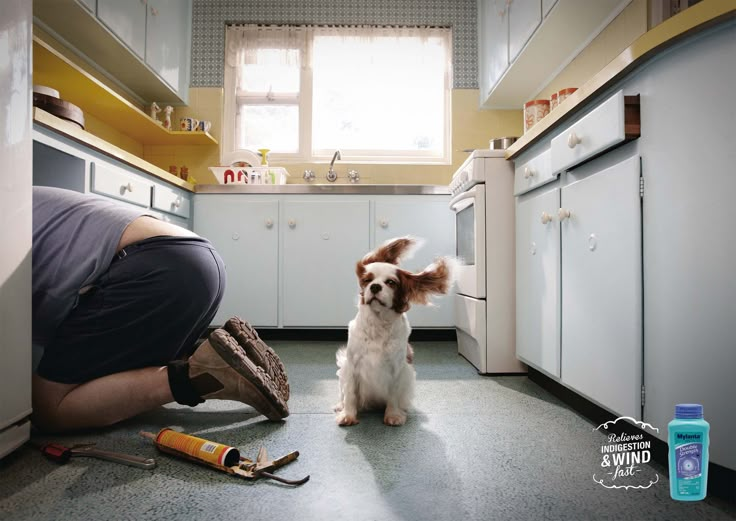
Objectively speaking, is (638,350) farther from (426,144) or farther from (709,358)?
(426,144)

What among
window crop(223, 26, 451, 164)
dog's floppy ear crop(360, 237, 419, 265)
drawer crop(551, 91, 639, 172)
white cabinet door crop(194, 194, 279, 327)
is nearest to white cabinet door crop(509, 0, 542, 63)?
window crop(223, 26, 451, 164)

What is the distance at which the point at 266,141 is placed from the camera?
394 cm

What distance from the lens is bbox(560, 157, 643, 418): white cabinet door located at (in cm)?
120

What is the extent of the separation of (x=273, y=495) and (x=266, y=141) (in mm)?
3382

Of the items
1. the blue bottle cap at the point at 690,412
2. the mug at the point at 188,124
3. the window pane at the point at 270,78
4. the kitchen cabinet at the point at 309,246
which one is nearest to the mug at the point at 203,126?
the mug at the point at 188,124

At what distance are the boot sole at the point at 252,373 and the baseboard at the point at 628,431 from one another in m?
1.01

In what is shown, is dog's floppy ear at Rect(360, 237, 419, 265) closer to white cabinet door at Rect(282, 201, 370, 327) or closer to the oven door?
the oven door

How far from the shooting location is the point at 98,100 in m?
2.93

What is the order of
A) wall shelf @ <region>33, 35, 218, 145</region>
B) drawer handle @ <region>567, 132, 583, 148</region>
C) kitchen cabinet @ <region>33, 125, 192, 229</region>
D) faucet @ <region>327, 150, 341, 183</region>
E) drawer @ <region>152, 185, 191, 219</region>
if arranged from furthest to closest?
faucet @ <region>327, 150, 341, 183</region> < drawer @ <region>152, 185, 191, 219</region> < wall shelf @ <region>33, 35, 218, 145</region> < kitchen cabinet @ <region>33, 125, 192, 229</region> < drawer handle @ <region>567, 132, 583, 148</region>

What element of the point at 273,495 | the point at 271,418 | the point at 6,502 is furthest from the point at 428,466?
the point at 6,502

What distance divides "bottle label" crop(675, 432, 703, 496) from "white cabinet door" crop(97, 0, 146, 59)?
3169mm

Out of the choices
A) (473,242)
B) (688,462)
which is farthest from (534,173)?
(688,462)

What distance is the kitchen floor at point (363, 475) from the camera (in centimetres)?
92

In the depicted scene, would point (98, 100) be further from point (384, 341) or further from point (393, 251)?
point (384, 341)
